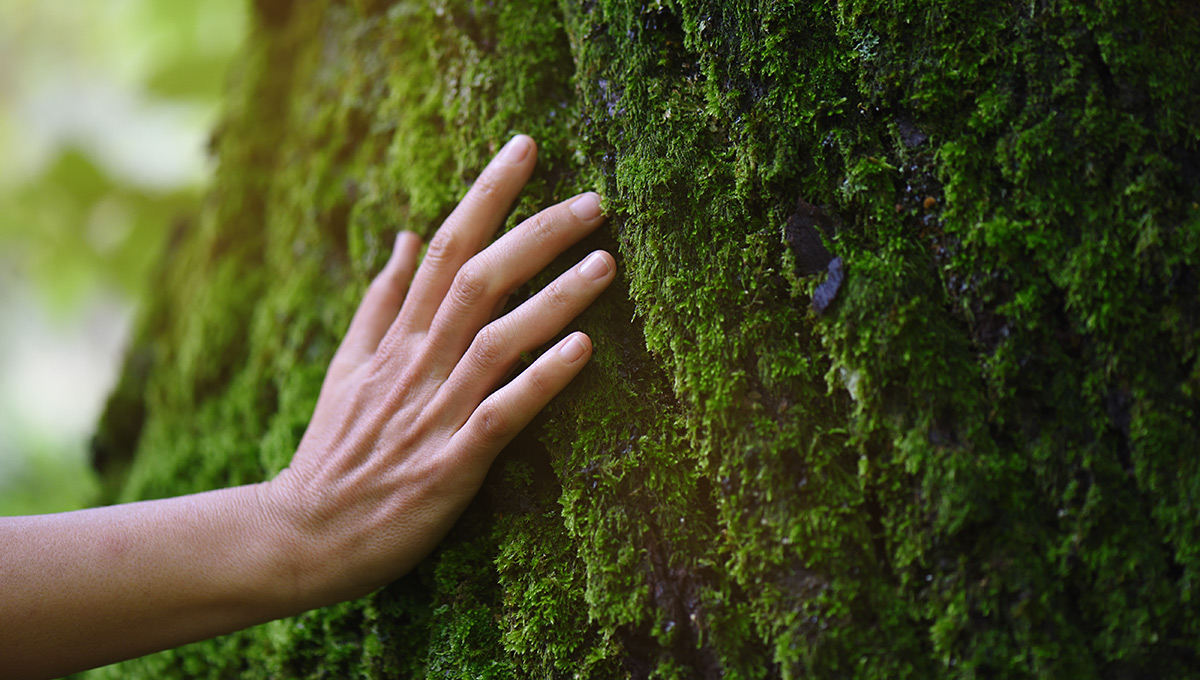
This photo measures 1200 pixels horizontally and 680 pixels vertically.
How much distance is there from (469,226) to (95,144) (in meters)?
4.48

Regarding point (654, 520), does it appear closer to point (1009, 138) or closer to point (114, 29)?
point (1009, 138)

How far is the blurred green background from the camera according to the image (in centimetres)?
423

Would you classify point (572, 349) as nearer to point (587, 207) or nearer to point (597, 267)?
point (597, 267)

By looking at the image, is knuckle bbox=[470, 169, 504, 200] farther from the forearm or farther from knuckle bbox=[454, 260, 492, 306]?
the forearm

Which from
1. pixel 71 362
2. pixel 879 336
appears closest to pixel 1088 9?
pixel 879 336

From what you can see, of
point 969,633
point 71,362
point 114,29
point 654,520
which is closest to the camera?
point 969,633

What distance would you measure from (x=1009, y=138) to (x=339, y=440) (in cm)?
153

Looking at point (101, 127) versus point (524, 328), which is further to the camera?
point (101, 127)

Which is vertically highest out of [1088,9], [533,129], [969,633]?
[533,129]

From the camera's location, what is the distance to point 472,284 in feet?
4.85

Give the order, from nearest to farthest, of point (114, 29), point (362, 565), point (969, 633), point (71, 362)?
point (969, 633), point (362, 565), point (114, 29), point (71, 362)

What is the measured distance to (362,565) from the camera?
146 centimetres

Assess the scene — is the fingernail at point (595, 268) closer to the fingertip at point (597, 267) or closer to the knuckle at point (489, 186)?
the fingertip at point (597, 267)

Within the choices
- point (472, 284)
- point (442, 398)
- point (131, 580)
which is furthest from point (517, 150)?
point (131, 580)
